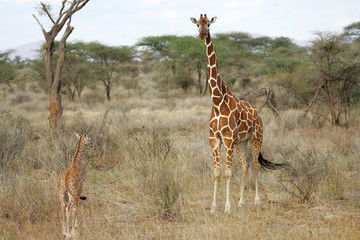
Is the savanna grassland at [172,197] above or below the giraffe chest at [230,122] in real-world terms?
→ below

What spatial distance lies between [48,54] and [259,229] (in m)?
9.07

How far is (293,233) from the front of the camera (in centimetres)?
430

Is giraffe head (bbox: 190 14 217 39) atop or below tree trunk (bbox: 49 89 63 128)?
atop

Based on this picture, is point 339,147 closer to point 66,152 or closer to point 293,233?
point 293,233

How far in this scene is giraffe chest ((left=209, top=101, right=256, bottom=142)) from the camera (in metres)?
5.30

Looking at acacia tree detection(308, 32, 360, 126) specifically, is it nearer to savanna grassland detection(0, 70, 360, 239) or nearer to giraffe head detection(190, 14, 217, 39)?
savanna grassland detection(0, 70, 360, 239)

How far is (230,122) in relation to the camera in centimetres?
531

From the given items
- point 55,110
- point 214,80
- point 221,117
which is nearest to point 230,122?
point 221,117

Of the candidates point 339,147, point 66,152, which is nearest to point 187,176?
point 66,152

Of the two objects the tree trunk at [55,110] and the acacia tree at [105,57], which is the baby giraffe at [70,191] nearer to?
the tree trunk at [55,110]

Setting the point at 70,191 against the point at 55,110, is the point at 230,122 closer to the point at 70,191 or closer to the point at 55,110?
the point at 70,191

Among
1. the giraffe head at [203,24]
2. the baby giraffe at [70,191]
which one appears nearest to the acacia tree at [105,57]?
the giraffe head at [203,24]

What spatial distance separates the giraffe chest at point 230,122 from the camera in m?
5.30

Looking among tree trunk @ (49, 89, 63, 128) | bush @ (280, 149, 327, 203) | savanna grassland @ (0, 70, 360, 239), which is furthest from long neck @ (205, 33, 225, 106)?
tree trunk @ (49, 89, 63, 128)
